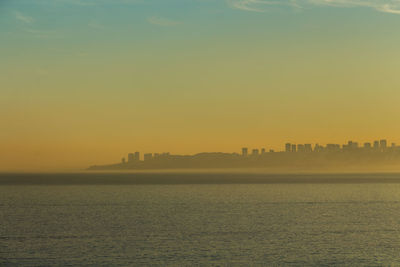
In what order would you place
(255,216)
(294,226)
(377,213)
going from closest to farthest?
(294,226)
(255,216)
(377,213)

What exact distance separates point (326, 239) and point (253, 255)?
14.8 m

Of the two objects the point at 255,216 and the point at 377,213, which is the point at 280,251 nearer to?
the point at 255,216

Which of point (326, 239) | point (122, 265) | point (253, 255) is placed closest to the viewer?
point (122, 265)

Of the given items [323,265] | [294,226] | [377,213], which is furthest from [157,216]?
[323,265]

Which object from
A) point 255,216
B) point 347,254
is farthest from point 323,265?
point 255,216

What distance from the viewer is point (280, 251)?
5612 centimetres

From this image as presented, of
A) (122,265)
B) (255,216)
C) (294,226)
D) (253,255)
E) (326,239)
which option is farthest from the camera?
(255,216)

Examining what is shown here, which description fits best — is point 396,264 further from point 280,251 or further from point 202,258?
point 202,258

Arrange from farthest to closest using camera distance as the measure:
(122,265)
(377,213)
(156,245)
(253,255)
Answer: (377,213) → (156,245) → (253,255) → (122,265)

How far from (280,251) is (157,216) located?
40.7 metres

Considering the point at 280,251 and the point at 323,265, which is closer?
the point at 323,265

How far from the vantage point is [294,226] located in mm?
78375

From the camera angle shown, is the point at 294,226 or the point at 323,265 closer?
the point at 323,265

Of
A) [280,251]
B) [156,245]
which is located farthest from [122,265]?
[280,251]
